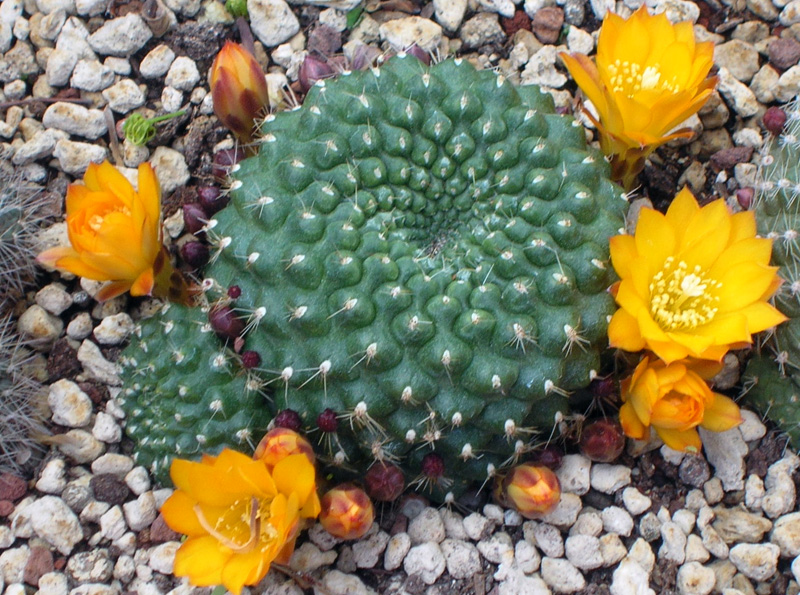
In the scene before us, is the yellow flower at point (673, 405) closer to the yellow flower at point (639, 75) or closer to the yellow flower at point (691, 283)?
the yellow flower at point (691, 283)

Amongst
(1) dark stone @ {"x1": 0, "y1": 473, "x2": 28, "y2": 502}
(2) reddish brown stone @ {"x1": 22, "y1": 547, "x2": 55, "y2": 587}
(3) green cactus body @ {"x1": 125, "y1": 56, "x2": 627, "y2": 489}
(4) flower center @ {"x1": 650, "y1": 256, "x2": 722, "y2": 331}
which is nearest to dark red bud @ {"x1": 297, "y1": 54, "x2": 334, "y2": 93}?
(3) green cactus body @ {"x1": 125, "y1": 56, "x2": 627, "y2": 489}

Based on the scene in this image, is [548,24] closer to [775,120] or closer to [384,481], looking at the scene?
[775,120]

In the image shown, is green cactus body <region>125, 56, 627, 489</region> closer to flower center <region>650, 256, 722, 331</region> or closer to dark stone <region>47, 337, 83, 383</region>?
flower center <region>650, 256, 722, 331</region>

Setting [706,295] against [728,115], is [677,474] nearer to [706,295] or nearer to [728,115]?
[706,295]

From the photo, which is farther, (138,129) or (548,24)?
(548,24)

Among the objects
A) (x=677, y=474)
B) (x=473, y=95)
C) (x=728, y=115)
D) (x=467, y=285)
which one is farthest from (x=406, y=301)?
(x=728, y=115)

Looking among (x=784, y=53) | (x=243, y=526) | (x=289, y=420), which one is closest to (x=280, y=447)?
(x=289, y=420)

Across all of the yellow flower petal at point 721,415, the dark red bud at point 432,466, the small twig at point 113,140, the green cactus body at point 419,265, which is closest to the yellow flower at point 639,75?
the green cactus body at point 419,265

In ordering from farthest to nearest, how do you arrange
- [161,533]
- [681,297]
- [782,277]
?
[161,533]
[782,277]
[681,297]
